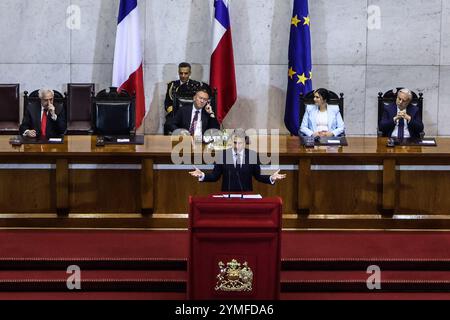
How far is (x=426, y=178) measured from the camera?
20.9ft

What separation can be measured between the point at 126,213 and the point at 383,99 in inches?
124

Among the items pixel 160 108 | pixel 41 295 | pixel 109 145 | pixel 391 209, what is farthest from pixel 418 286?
pixel 160 108

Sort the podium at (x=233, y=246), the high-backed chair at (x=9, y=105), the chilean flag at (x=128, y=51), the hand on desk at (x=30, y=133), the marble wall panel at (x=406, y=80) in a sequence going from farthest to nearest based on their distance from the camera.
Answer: the marble wall panel at (x=406, y=80) < the chilean flag at (x=128, y=51) < the high-backed chair at (x=9, y=105) < the hand on desk at (x=30, y=133) < the podium at (x=233, y=246)

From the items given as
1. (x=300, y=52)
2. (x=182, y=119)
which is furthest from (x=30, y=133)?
(x=300, y=52)

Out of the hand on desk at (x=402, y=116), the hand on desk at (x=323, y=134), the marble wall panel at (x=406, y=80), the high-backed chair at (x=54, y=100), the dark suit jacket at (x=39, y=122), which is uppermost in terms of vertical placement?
the marble wall panel at (x=406, y=80)

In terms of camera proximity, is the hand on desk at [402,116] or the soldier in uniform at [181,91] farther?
the soldier in uniform at [181,91]

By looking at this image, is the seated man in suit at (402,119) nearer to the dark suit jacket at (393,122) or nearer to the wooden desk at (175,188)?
the dark suit jacket at (393,122)

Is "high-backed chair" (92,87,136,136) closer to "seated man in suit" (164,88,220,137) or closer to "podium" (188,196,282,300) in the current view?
"seated man in suit" (164,88,220,137)

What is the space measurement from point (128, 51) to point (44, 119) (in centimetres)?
241

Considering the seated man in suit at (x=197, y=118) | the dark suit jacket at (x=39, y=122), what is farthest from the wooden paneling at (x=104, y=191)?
Result: the seated man in suit at (x=197, y=118)

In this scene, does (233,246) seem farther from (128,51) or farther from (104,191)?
(128,51)

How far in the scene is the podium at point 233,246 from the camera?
428 cm

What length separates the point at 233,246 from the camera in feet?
14.1

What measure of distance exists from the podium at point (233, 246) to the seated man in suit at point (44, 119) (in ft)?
10.3
